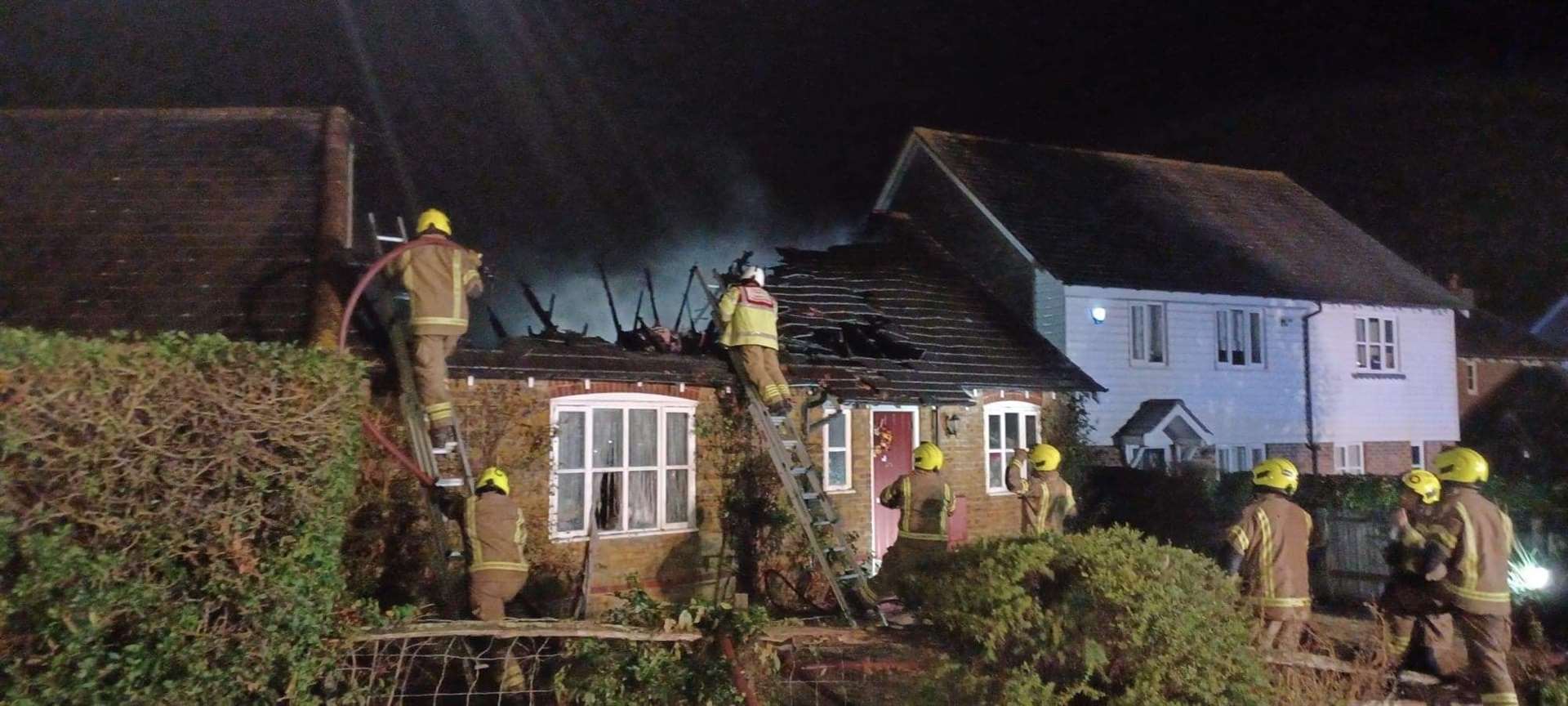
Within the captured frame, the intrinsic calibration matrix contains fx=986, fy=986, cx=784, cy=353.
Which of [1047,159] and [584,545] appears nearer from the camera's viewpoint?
[584,545]

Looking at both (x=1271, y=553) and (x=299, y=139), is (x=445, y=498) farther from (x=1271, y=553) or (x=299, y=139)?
(x=299, y=139)

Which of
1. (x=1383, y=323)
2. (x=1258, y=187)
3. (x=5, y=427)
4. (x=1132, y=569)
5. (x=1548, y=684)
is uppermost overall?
(x=1258, y=187)

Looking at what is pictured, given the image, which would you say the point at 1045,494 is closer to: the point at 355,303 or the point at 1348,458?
the point at 355,303

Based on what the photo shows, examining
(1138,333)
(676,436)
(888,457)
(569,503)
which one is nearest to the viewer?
(569,503)

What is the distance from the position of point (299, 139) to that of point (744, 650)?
10717mm

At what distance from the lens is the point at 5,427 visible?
4406mm

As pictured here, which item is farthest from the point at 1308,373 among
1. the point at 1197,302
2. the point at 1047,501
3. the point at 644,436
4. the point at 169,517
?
the point at 169,517

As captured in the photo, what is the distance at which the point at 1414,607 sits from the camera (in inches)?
293

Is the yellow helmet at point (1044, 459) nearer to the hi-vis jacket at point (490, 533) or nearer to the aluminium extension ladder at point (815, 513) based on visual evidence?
the aluminium extension ladder at point (815, 513)

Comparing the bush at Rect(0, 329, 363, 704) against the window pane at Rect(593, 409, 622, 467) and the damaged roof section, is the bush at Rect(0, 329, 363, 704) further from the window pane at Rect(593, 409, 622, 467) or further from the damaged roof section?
the damaged roof section

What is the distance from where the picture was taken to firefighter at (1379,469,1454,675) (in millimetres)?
7355

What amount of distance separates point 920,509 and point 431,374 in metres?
4.21

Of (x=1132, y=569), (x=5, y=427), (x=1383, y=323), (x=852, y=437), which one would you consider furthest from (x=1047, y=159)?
(x=5, y=427)

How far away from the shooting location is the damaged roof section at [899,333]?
1255 centimetres
